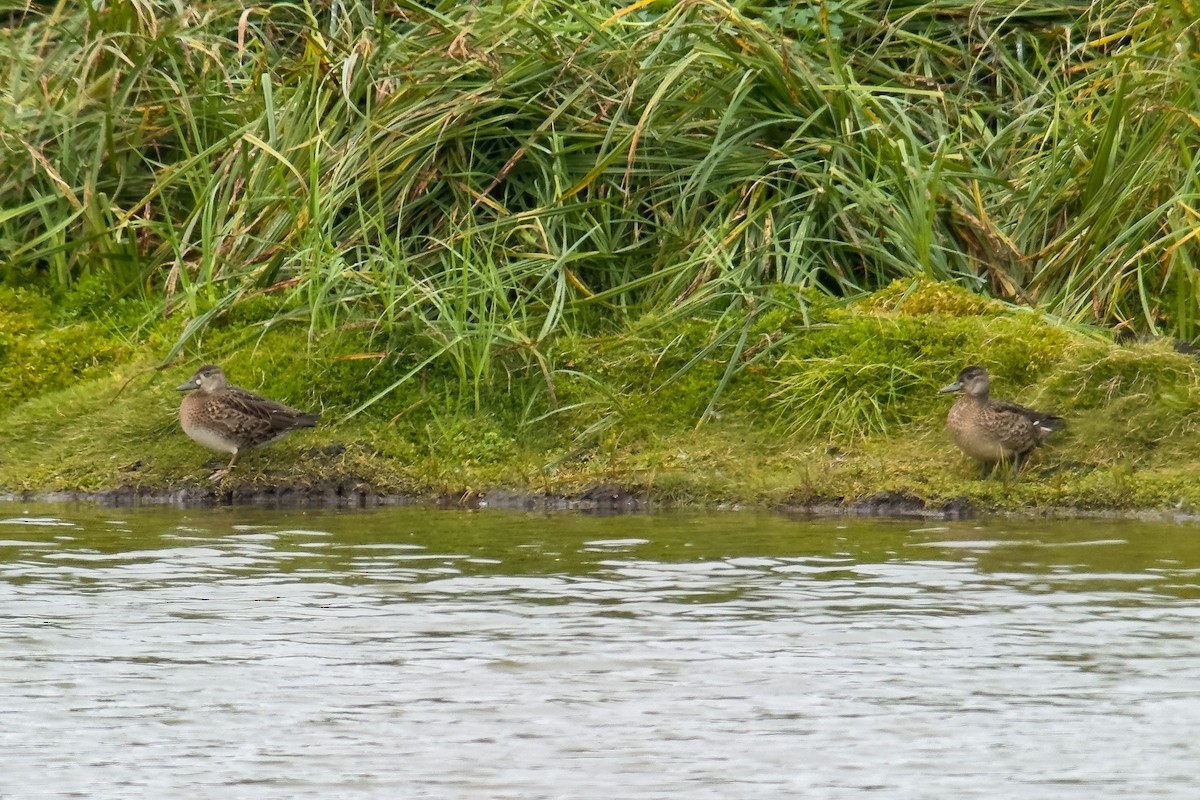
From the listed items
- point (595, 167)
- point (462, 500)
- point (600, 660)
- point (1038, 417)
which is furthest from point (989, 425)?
point (600, 660)

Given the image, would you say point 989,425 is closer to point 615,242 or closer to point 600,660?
point 615,242

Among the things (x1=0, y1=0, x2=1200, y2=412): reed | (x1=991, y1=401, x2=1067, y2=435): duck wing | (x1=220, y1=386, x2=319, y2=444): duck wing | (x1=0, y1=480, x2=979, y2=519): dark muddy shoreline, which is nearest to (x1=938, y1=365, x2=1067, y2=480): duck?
(x1=991, y1=401, x2=1067, y2=435): duck wing

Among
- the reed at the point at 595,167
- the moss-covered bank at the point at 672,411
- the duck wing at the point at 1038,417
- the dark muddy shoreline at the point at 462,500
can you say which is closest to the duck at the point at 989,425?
the duck wing at the point at 1038,417

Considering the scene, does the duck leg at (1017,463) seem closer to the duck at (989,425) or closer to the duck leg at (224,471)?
the duck at (989,425)

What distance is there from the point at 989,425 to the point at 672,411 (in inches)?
68.6

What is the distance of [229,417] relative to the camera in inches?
406

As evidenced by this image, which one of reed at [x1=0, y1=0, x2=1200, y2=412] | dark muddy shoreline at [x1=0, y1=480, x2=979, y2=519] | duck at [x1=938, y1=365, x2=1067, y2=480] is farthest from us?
reed at [x1=0, y1=0, x2=1200, y2=412]

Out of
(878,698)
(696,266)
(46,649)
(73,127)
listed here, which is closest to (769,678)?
(878,698)

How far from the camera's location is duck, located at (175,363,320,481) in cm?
1037

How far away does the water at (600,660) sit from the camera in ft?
18.2

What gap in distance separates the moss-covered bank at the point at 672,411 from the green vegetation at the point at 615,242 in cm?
2

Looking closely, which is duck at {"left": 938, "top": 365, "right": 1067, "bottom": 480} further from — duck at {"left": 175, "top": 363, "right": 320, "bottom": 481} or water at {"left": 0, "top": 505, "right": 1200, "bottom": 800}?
duck at {"left": 175, "top": 363, "right": 320, "bottom": 481}

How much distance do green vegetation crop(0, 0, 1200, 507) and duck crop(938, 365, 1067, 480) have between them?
17 cm

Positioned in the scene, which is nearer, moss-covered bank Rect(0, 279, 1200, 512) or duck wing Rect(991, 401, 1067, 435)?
duck wing Rect(991, 401, 1067, 435)
